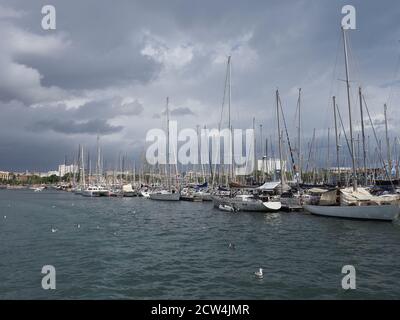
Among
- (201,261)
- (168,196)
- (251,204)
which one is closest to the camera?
(201,261)

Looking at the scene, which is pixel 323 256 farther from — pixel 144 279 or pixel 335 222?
pixel 335 222

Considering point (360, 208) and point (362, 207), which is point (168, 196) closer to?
point (360, 208)

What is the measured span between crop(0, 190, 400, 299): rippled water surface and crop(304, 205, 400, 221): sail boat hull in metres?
1.99

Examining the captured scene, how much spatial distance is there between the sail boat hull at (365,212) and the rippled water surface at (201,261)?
6.52 ft

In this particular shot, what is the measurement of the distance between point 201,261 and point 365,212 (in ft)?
84.9

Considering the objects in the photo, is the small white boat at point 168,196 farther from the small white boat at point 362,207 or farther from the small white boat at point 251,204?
the small white boat at point 362,207

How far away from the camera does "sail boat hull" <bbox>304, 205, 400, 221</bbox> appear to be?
1495 inches

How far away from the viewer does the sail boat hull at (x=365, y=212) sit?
38.0 m

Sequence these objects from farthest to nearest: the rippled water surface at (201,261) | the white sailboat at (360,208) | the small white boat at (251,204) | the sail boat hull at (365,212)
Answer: the small white boat at (251,204), the white sailboat at (360,208), the sail boat hull at (365,212), the rippled water surface at (201,261)

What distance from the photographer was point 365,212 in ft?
130

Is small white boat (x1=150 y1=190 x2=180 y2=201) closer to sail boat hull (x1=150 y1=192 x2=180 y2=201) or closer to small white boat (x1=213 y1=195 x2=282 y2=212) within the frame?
sail boat hull (x1=150 y1=192 x2=180 y2=201)

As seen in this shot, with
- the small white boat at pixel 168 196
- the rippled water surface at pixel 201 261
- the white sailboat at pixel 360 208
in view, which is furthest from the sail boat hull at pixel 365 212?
the small white boat at pixel 168 196

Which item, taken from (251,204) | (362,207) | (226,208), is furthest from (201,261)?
(226,208)
